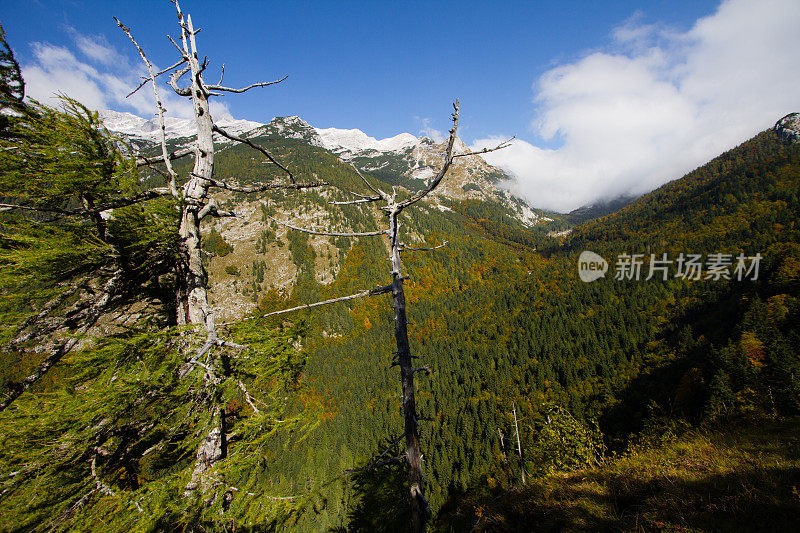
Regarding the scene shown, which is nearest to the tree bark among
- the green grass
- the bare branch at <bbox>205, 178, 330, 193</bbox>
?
the bare branch at <bbox>205, 178, 330, 193</bbox>

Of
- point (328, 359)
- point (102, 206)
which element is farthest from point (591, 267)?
point (102, 206)

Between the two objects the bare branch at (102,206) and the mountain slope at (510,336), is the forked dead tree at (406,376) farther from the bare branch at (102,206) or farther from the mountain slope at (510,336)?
the bare branch at (102,206)

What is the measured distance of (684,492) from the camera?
633cm

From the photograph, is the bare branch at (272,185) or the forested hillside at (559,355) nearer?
the bare branch at (272,185)

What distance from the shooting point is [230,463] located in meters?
3.55

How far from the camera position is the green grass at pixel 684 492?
210 inches

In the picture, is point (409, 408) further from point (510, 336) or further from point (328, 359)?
point (510, 336)

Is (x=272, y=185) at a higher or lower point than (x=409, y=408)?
higher

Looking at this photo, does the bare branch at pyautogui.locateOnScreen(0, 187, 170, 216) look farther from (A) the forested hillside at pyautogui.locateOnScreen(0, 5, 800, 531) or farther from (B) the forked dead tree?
(B) the forked dead tree

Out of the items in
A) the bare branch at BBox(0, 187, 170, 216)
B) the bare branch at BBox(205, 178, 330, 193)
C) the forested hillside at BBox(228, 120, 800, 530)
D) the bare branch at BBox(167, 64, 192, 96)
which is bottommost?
the forested hillside at BBox(228, 120, 800, 530)

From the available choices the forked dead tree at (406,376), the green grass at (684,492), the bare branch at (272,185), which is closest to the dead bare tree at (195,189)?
the bare branch at (272,185)

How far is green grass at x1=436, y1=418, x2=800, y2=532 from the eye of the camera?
534 centimetres

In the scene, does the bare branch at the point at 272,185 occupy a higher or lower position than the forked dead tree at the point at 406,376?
higher

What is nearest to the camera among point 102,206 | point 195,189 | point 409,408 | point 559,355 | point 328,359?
point 102,206
